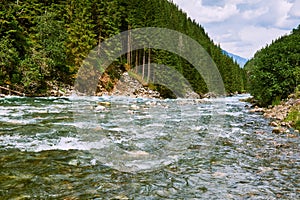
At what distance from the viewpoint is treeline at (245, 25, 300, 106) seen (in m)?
21.8

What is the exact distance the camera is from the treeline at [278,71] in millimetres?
21844

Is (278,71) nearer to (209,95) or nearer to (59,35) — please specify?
(59,35)

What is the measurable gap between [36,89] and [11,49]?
4.96 m

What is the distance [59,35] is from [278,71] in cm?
2616

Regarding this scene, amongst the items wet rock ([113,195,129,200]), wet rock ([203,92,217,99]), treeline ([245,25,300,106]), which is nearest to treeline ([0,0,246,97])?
wet rock ([203,92,217,99])

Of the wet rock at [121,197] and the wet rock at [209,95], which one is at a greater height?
the wet rock at [209,95]

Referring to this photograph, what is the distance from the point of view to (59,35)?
3244cm

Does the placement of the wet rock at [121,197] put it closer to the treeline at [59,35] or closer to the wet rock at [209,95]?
the treeline at [59,35]

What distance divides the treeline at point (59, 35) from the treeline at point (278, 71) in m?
22.4

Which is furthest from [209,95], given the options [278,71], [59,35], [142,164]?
[142,164]

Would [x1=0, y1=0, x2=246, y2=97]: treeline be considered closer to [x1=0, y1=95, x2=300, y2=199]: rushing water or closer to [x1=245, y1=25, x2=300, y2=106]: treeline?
[x1=0, y1=95, x2=300, y2=199]: rushing water

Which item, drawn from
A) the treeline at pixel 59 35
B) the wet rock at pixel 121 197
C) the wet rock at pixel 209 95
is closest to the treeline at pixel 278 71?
the wet rock at pixel 121 197

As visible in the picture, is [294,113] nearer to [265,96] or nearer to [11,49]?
[265,96]

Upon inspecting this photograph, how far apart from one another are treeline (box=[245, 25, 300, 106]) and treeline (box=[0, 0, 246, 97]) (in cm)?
2239
